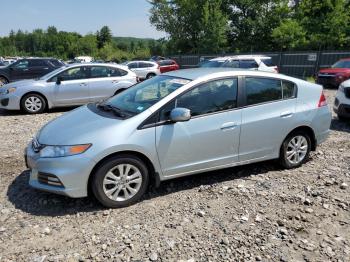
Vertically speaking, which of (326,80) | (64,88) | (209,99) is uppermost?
(209,99)

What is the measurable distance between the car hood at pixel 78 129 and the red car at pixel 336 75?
14777mm

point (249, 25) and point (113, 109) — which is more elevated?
point (249, 25)

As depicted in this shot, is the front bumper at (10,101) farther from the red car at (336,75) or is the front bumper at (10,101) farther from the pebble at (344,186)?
the red car at (336,75)

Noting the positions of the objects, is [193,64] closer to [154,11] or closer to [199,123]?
[154,11]

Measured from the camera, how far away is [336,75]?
650 inches

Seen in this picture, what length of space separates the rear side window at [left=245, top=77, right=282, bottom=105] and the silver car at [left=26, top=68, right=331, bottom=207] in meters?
0.01

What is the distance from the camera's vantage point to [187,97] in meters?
4.39

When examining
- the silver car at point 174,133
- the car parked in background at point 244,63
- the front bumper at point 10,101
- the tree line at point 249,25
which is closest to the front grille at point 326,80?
the car parked in background at point 244,63

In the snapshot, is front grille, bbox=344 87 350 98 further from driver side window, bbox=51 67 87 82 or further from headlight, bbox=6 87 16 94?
headlight, bbox=6 87 16 94

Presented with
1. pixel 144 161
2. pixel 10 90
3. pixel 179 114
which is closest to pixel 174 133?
pixel 179 114

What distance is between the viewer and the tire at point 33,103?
988 centimetres

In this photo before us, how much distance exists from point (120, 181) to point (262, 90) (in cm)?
233

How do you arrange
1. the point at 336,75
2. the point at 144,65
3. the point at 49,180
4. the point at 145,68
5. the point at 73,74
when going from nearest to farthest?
the point at 49,180, the point at 73,74, the point at 336,75, the point at 145,68, the point at 144,65

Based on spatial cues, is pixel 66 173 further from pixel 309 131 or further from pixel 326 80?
pixel 326 80
